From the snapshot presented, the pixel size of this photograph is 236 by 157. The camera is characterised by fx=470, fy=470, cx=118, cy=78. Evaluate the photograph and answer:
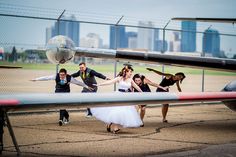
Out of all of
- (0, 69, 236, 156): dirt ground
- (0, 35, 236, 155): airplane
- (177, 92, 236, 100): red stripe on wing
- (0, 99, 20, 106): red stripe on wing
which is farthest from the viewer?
(0, 69, 236, 156): dirt ground

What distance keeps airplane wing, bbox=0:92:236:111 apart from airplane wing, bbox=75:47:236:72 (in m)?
6.24

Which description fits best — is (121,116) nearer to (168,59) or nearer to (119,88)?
(119,88)

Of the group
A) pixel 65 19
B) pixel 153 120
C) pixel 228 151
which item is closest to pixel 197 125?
pixel 153 120

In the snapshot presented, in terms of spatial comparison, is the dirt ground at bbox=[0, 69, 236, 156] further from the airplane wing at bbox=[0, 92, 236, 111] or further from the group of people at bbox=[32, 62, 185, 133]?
the airplane wing at bbox=[0, 92, 236, 111]

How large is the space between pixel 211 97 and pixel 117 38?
1039 cm

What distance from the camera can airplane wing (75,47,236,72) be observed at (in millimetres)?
14113

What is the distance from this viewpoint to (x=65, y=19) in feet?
54.1

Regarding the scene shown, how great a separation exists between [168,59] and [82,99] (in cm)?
796

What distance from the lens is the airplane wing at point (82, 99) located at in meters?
6.59

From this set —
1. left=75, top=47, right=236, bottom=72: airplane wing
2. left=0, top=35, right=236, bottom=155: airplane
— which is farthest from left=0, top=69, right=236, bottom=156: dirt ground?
left=75, top=47, right=236, bottom=72: airplane wing

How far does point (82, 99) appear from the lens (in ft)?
22.9

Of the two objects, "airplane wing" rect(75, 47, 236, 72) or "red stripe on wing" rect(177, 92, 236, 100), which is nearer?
"red stripe on wing" rect(177, 92, 236, 100)

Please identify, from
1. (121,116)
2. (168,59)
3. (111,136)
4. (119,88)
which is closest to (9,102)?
(121,116)

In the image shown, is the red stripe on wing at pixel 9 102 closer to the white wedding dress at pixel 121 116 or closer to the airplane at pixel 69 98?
the airplane at pixel 69 98
